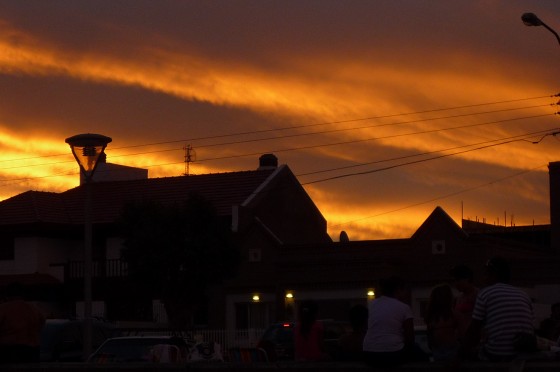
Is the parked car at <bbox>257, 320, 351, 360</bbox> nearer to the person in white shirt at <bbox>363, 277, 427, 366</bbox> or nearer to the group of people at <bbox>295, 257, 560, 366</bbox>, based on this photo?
the group of people at <bbox>295, 257, 560, 366</bbox>

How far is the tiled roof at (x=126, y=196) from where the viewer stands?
179ft

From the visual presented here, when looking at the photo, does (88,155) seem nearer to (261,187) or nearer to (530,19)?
(530,19)

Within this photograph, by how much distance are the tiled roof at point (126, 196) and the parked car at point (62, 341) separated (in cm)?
2525

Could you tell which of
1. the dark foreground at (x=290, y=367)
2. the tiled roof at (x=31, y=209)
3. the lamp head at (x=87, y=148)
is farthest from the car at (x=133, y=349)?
the tiled roof at (x=31, y=209)

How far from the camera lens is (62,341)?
26.9 m

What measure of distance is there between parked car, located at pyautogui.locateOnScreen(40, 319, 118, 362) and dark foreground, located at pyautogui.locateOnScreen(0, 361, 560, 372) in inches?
397

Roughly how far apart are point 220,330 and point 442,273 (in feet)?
28.2

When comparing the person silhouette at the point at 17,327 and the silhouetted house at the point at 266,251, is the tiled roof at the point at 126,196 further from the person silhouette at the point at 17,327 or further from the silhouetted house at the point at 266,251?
the person silhouette at the point at 17,327

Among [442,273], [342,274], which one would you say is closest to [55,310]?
[342,274]

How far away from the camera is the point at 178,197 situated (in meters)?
56.1

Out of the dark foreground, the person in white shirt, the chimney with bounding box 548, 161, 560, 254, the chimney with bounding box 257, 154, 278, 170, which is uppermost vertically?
the chimney with bounding box 257, 154, 278, 170

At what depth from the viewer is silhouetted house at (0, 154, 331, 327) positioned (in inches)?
2064

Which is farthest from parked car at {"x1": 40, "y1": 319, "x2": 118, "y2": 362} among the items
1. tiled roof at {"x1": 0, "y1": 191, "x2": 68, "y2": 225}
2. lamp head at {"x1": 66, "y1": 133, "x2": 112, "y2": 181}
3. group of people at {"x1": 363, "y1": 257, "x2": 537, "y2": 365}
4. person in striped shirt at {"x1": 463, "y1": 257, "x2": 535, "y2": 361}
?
tiled roof at {"x1": 0, "y1": 191, "x2": 68, "y2": 225}

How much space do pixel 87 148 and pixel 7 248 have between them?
1232 inches
